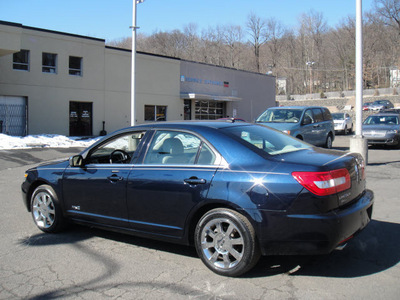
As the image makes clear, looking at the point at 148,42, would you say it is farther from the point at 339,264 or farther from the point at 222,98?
the point at 339,264

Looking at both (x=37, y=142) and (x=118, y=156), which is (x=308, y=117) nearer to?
(x=118, y=156)

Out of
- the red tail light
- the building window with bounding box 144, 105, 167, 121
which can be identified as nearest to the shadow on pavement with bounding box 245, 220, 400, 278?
the red tail light

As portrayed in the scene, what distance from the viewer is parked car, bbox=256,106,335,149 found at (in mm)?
12742

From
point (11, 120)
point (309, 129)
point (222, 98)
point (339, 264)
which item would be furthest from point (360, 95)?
point (222, 98)

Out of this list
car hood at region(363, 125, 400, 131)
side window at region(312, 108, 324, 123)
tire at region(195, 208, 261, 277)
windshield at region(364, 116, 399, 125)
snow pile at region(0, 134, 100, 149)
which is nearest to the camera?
tire at region(195, 208, 261, 277)

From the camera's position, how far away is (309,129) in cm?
1341

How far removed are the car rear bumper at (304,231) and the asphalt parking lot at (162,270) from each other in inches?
15.2

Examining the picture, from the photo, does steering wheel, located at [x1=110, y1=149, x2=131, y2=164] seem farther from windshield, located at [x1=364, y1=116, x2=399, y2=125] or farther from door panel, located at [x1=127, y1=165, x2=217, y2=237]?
windshield, located at [x1=364, y1=116, x2=399, y2=125]

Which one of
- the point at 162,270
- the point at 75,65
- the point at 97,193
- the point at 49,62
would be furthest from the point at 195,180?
the point at 75,65

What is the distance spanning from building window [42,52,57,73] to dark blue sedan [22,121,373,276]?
19536 mm

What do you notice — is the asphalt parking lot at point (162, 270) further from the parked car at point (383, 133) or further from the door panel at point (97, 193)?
the parked car at point (383, 133)

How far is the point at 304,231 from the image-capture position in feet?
11.7

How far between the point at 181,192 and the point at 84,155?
186cm

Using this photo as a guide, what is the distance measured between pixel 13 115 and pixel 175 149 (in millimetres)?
→ 19876
